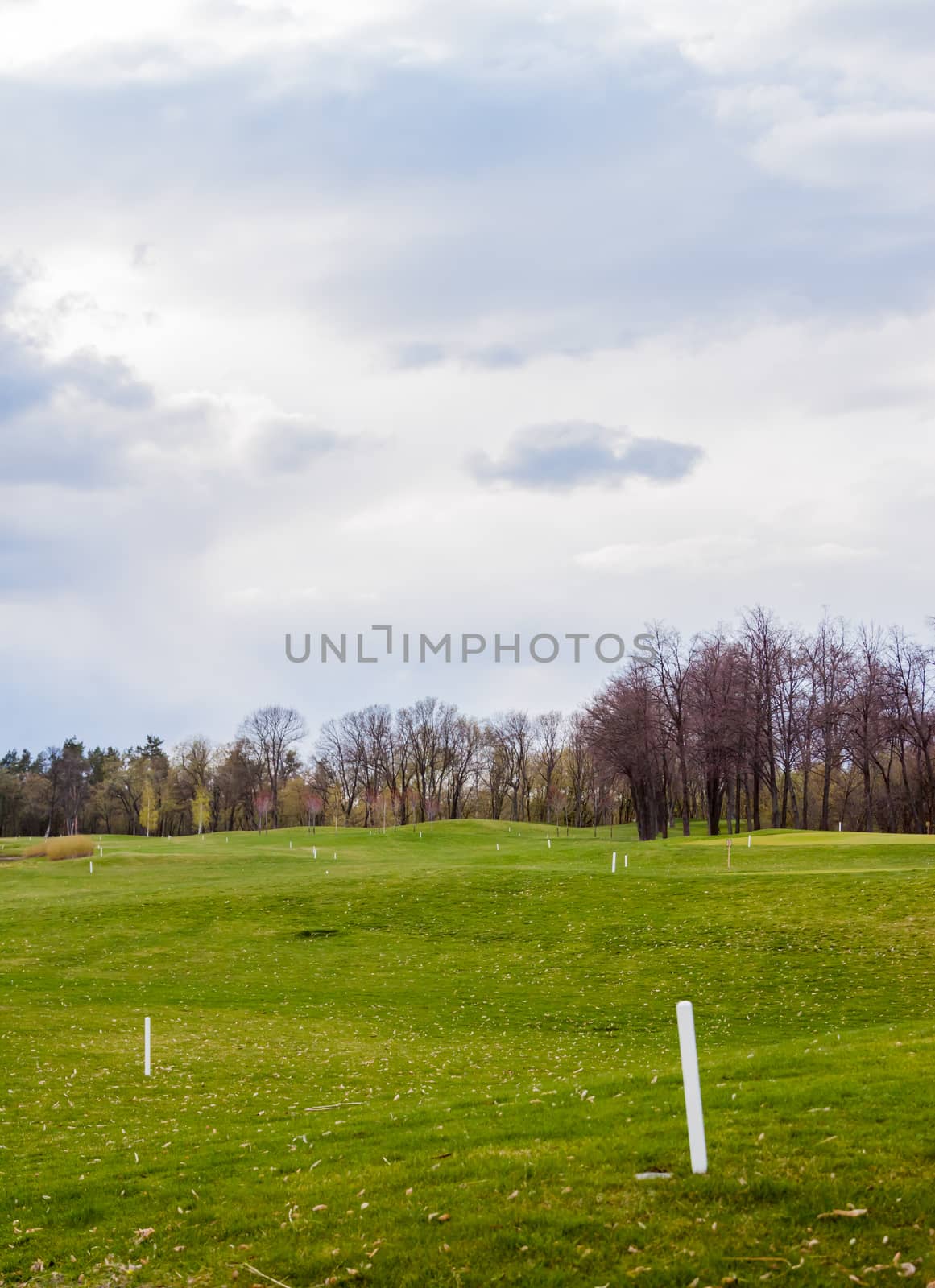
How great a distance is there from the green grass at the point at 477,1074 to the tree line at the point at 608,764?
78.3 feet

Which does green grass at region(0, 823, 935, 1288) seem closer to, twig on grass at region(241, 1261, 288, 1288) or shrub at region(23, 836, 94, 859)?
twig on grass at region(241, 1261, 288, 1288)

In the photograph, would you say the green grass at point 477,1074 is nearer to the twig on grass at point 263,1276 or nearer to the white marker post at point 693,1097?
the twig on grass at point 263,1276

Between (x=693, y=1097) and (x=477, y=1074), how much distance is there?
9.59 m

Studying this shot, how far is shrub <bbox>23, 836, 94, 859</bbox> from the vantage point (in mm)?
57469

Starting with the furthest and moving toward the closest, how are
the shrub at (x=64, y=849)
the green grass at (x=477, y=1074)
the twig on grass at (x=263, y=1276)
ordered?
the shrub at (x=64, y=849) → the green grass at (x=477, y=1074) → the twig on grass at (x=263, y=1276)

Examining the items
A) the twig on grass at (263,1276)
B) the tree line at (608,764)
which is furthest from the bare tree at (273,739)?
the twig on grass at (263,1276)

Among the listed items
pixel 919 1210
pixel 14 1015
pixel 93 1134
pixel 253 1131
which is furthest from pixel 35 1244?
pixel 14 1015

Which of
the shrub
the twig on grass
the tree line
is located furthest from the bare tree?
the twig on grass

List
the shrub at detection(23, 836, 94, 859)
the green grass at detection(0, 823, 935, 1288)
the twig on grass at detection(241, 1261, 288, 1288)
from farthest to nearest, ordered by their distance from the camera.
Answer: the shrub at detection(23, 836, 94, 859)
the green grass at detection(0, 823, 935, 1288)
the twig on grass at detection(241, 1261, 288, 1288)

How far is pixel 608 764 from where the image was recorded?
6662 cm

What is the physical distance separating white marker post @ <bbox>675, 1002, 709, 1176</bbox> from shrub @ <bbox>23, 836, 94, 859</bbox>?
56.7m

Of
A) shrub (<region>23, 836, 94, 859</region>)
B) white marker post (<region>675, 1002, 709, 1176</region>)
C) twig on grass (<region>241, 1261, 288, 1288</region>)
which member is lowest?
shrub (<region>23, 836, 94, 859</region>)

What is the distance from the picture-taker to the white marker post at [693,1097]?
6.54 m

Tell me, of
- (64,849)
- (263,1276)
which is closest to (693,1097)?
(263,1276)
